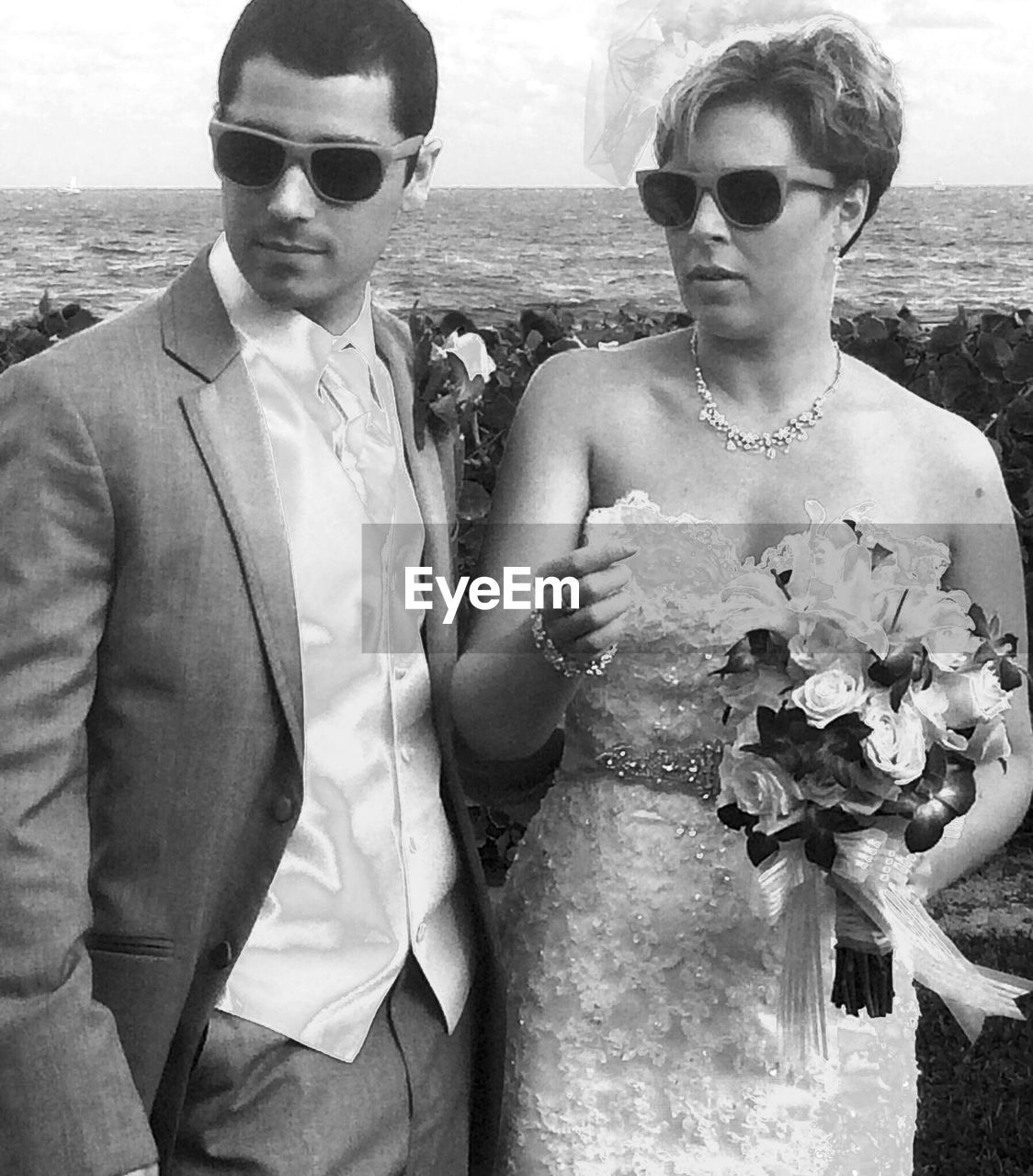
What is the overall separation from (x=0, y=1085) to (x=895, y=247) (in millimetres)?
14470

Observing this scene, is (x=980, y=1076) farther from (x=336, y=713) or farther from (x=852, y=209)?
(x=336, y=713)

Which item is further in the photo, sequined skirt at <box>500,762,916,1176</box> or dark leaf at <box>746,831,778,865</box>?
sequined skirt at <box>500,762,916,1176</box>

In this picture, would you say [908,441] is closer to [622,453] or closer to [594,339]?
[622,453]

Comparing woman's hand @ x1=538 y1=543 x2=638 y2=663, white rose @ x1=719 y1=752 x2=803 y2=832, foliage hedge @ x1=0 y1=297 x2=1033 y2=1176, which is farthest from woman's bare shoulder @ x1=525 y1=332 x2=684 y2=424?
foliage hedge @ x1=0 y1=297 x2=1033 y2=1176

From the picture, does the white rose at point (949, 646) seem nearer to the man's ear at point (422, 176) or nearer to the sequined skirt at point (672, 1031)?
the sequined skirt at point (672, 1031)

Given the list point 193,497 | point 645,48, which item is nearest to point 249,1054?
point 193,497

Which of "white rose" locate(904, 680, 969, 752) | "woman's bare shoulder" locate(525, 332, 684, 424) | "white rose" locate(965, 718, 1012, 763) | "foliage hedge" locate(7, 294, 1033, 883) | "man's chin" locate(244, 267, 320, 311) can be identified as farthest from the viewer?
"foliage hedge" locate(7, 294, 1033, 883)

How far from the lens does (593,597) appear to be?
1.84 metres

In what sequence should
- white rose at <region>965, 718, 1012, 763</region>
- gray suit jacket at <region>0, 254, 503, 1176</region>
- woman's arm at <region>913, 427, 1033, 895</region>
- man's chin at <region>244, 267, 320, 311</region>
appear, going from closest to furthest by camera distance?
gray suit jacket at <region>0, 254, 503, 1176</region>, man's chin at <region>244, 267, 320, 311</region>, white rose at <region>965, 718, 1012, 763</region>, woman's arm at <region>913, 427, 1033, 895</region>

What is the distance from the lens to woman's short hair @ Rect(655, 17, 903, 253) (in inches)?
85.4

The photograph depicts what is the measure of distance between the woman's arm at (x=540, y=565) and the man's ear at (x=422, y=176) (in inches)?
19.0

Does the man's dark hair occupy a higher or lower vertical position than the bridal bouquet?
higher

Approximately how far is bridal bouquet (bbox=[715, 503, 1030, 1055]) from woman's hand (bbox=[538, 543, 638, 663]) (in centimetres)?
19

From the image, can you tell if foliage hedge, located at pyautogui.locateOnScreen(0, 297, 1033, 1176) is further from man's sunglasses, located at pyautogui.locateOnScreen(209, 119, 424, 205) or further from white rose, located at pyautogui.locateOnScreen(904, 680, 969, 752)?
white rose, located at pyautogui.locateOnScreen(904, 680, 969, 752)
